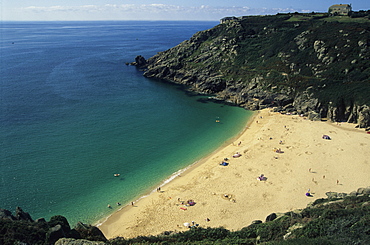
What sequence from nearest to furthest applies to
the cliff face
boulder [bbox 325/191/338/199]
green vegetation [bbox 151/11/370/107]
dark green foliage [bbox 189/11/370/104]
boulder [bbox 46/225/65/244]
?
boulder [bbox 46/225/65/244], boulder [bbox 325/191/338/199], the cliff face, dark green foliage [bbox 189/11/370/104], green vegetation [bbox 151/11/370/107]

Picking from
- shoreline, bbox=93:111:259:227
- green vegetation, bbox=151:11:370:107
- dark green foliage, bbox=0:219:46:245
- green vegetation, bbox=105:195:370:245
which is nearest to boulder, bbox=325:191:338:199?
green vegetation, bbox=105:195:370:245

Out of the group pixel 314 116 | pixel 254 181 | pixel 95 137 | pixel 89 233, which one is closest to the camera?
pixel 89 233

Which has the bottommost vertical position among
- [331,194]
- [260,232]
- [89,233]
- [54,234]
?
[331,194]

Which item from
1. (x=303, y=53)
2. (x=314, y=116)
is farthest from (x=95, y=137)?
(x=303, y=53)

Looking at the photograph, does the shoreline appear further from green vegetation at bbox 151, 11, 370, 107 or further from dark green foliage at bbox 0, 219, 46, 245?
green vegetation at bbox 151, 11, 370, 107

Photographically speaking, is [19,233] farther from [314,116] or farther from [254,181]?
[314,116]

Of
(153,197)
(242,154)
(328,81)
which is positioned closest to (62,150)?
(153,197)

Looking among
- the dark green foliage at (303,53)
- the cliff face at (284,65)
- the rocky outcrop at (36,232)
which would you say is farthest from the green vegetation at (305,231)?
the dark green foliage at (303,53)
